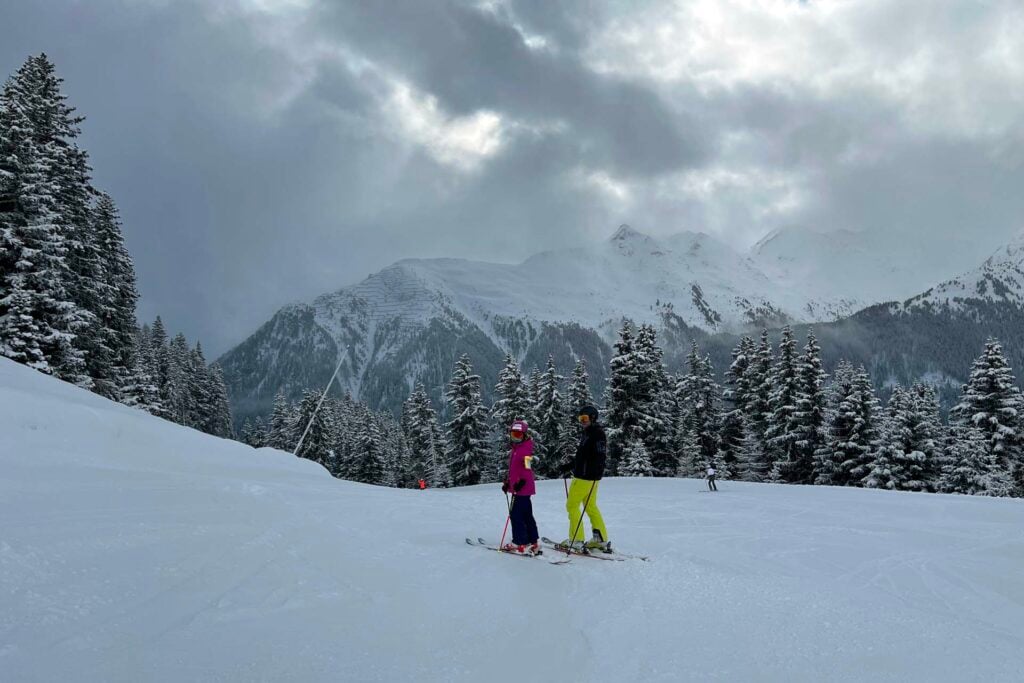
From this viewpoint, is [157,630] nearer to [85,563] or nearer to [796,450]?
[85,563]

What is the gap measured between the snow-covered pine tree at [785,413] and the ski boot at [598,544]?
117ft

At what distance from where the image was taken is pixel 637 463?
39812mm

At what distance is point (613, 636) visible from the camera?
18.3ft

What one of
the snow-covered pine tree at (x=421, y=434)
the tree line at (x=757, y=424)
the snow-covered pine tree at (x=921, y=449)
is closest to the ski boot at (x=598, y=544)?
the tree line at (x=757, y=424)

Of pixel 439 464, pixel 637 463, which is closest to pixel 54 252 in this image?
pixel 637 463

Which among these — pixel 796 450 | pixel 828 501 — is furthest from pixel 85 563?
pixel 796 450

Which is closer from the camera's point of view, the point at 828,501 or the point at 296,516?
the point at 296,516

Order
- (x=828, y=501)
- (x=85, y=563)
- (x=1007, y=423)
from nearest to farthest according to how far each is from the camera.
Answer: (x=85, y=563) < (x=828, y=501) < (x=1007, y=423)

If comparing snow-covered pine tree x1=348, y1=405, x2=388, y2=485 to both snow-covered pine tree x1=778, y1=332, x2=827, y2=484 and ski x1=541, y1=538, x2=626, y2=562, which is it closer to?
snow-covered pine tree x1=778, y1=332, x2=827, y2=484

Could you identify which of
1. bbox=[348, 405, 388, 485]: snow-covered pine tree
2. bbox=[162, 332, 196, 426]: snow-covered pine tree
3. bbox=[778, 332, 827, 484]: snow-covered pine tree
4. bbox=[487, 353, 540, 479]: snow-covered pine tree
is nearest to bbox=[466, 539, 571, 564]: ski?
bbox=[778, 332, 827, 484]: snow-covered pine tree

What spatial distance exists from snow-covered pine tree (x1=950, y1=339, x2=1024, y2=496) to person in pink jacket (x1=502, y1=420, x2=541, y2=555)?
3801 cm

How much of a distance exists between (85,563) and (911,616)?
8767mm

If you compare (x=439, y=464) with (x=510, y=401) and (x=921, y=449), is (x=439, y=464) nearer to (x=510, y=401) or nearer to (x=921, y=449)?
(x=510, y=401)

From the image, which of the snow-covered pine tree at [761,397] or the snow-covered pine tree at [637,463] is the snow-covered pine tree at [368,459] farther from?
the snow-covered pine tree at [761,397]
